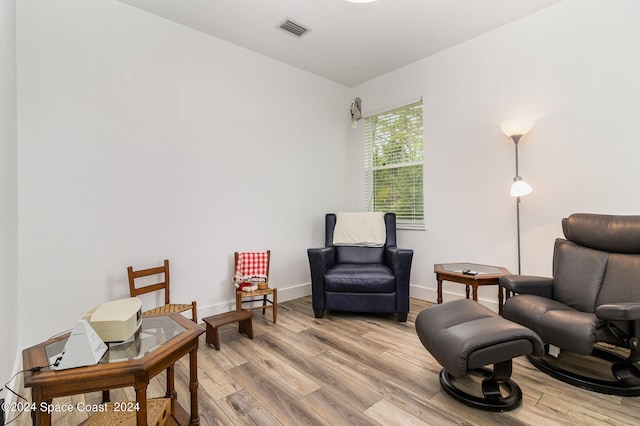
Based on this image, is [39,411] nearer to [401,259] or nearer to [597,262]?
[401,259]

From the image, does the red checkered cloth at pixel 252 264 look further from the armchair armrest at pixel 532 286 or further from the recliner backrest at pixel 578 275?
the recliner backrest at pixel 578 275

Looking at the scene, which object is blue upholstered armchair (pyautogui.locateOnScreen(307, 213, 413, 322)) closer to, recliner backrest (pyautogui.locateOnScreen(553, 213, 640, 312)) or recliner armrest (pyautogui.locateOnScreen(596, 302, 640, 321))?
recliner backrest (pyautogui.locateOnScreen(553, 213, 640, 312))

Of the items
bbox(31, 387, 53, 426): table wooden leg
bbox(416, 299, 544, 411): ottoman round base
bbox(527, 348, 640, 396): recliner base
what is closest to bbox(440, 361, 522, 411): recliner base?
bbox(416, 299, 544, 411): ottoman round base

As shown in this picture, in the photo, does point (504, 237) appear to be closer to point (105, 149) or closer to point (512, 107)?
point (512, 107)

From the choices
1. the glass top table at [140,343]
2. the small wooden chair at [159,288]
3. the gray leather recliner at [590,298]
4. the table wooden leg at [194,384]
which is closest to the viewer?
the glass top table at [140,343]

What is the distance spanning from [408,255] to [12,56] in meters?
3.38

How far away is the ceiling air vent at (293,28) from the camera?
2.88 m

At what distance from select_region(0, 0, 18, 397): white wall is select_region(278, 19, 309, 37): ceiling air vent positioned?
197 centimetres

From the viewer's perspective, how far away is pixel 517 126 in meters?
2.73

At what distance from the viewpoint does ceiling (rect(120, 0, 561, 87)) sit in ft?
8.62

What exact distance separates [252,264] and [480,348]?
2257mm

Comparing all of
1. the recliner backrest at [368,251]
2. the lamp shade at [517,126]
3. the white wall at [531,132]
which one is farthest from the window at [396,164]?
the lamp shade at [517,126]

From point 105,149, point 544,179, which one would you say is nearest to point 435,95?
point 544,179

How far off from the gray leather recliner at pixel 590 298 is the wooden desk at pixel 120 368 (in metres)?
2.11
